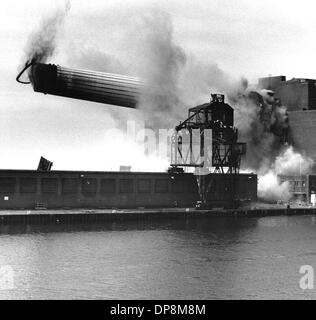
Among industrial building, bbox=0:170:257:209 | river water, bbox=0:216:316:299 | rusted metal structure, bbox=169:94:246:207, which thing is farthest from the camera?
rusted metal structure, bbox=169:94:246:207

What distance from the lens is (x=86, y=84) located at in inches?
3482

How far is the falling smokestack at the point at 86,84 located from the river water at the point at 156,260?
76.9 feet

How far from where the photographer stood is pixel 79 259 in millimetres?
48812

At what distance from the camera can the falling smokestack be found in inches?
3270

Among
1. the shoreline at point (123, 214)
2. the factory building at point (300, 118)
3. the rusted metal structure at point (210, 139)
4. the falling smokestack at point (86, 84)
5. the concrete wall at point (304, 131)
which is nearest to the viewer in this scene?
the shoreline at point (123, 214)

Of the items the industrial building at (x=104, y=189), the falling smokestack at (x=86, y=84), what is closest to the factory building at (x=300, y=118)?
the industrial building at (x=104, y=189)

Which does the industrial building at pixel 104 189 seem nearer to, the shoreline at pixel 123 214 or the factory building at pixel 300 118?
the shoreline at pixel 123 214

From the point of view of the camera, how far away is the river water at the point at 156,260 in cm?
3872

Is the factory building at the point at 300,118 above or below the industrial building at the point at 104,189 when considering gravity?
above

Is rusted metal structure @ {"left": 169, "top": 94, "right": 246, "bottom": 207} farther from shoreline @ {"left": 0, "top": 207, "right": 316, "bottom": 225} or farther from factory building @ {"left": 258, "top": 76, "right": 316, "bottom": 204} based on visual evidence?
factory building @ {"left": 258, "top": 76, "right": 316, "bottom": 204}

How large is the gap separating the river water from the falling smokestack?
23.4m

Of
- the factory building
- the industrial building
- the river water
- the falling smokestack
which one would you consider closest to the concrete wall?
the factory building
